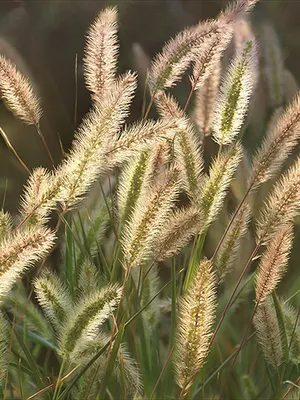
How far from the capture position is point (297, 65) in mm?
1432

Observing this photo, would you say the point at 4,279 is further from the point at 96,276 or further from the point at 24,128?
the point at 24,128

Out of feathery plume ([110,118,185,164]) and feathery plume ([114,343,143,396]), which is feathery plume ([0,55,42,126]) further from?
feathery plume ([114,343,143,396])

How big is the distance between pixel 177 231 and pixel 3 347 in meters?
0.21

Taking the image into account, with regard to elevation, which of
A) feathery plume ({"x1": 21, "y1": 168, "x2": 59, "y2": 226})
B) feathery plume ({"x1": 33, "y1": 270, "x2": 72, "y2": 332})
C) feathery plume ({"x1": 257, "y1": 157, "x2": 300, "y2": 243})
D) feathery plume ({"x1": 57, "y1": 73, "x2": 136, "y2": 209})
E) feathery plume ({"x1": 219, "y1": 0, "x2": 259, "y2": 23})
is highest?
feathery plume ({"x1": 219, "y1": 0, "x2": 259, "y2": 23})

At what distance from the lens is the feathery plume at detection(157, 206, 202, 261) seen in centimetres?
70

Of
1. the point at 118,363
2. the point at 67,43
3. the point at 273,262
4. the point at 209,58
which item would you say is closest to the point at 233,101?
the point at 209,58

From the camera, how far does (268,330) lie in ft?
2.50

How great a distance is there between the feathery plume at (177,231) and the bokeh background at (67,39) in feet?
2.20

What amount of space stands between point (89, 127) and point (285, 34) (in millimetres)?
887

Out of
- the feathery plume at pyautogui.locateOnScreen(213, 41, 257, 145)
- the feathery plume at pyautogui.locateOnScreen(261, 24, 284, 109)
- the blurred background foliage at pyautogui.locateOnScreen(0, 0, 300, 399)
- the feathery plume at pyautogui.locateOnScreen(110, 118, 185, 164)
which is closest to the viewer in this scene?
the feathery plume at pyautogui.locateOnScreen(110, 118, 185, 164)

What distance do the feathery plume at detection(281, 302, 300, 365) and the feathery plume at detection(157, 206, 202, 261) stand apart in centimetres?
18

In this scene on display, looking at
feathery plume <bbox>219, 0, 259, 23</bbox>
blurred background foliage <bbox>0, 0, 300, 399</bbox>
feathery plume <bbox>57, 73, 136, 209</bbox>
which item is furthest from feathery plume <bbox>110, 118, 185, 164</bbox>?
blurred background foliage <bbox>0, 0, 300, 399</bbox>

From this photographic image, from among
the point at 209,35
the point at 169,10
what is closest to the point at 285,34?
the point at 169,10

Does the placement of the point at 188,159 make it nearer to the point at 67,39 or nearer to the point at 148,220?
the point at 148,220
